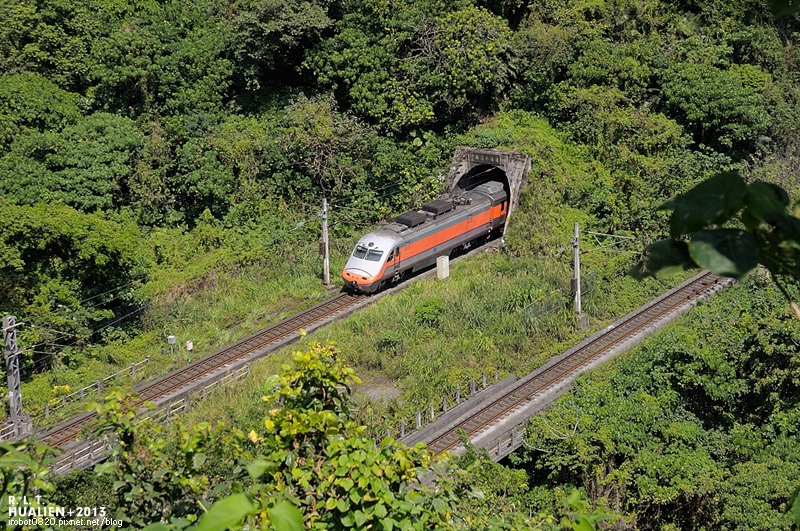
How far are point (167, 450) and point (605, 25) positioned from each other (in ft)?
86.3

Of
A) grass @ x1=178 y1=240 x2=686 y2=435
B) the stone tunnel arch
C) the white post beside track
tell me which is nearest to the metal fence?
grass @ x1=178 y1=240 x2=686 y2=435

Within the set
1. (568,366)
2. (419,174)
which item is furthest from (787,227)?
(419,174)

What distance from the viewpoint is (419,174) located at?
2741cm

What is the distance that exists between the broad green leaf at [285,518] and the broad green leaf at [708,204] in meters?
1.60

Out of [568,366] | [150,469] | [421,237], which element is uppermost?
[150,469]

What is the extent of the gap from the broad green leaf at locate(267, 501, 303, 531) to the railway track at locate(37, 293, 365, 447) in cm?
1583

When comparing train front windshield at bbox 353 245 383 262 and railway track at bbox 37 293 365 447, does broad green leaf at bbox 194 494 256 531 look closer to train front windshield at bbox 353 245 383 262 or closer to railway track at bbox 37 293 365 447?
railway track at bbox 37 293 365 447

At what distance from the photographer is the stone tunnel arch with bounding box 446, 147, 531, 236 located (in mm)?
26250

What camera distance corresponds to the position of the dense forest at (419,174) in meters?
16.6

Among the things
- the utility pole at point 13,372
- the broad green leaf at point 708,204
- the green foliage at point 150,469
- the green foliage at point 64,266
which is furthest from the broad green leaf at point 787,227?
the green foliage at point 64,266

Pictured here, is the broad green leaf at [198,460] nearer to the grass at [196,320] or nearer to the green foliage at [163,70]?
the grass at [196,320]

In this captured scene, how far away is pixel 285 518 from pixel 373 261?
64.9 feet

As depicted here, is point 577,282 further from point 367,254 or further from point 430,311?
point 367,254

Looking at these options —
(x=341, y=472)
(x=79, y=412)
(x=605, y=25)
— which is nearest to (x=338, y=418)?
(x=341, y=472)
